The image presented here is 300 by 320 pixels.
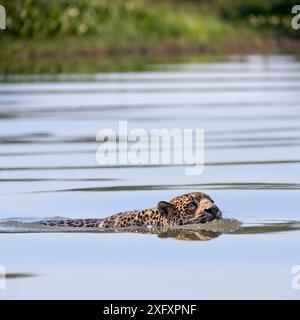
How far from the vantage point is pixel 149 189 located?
61.0 ft

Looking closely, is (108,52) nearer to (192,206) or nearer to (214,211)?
(192,206)

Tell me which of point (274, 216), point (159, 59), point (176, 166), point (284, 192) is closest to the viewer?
point (274, 216)

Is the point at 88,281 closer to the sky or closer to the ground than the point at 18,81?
closer to the ground

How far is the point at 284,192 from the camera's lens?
18.0 metres

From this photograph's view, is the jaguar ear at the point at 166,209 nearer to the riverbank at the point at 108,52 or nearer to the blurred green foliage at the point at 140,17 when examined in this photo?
the blurred green foliage at the point at 140,17

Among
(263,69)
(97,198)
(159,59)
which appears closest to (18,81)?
(263,69)

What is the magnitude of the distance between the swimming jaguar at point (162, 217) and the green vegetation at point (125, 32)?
2105 centimetres

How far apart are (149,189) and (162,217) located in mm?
2815

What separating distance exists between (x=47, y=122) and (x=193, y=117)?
2.36 metres

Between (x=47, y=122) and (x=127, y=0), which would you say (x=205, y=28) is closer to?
(x=127, y=0)

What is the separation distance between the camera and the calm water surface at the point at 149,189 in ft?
42.6

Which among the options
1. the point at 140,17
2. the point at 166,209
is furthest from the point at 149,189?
the point at 140,17

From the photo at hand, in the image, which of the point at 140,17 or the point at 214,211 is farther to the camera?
the point at 140,17

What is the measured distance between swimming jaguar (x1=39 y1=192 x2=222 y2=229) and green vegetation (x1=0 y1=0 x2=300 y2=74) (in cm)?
2105
